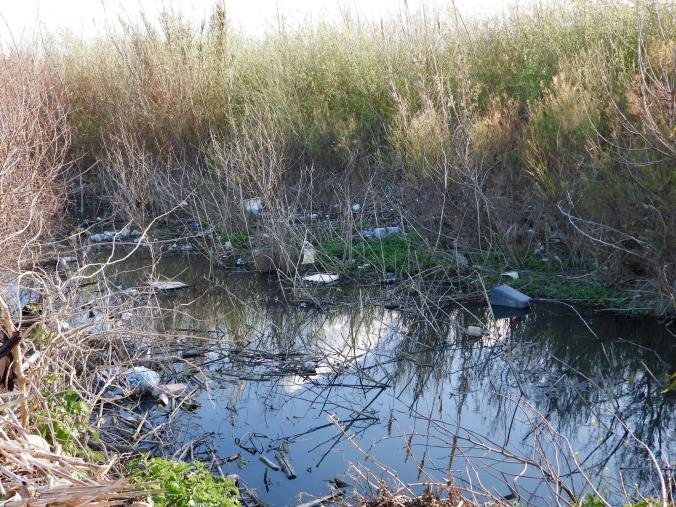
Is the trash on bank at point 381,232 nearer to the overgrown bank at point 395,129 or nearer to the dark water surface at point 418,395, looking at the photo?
the overgrown bank at point 395,129

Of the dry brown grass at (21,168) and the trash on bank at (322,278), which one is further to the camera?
→ the trash on bank at (322,278)

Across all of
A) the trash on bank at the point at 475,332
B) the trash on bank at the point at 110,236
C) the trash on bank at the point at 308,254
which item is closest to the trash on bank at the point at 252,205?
the trash on bank at the point at 308,254

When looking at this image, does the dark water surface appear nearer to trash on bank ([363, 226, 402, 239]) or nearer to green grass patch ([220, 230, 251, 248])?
trash on bank ([363, 226, 402, 239])

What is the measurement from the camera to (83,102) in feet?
42.4

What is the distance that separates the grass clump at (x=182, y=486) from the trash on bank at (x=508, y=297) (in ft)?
12.9

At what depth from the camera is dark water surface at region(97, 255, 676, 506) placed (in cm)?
431

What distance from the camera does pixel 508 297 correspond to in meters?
7.16

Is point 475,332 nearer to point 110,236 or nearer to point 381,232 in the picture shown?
point 381,232

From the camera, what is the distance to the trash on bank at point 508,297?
279 inches

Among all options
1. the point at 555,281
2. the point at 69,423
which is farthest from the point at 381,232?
the point at 69,423

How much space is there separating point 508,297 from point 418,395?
6.86ft

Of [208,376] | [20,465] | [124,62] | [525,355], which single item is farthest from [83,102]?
[20,465]

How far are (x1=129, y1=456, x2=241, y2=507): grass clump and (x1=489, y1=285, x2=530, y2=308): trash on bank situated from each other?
3924 millimetres

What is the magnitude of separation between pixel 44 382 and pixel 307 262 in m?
4.74
